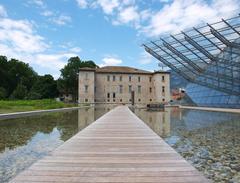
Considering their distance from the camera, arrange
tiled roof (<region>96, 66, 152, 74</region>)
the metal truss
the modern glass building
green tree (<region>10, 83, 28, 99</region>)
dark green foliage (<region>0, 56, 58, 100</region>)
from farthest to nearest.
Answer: dark green foliage (<region>0, 56, 58, 100</region>)
tiled roof (<region>96, 66, 152, 74</region>)
green tree (<region>10, 83, 28, 99</region>)
the modern glass building
the metal truss

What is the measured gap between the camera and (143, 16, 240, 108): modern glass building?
28641 mm

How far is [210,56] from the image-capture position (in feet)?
114

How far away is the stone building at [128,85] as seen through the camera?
6431 cm

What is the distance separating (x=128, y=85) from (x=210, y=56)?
107 feet

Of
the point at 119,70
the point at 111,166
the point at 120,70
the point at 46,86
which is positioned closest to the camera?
the point at 111,166

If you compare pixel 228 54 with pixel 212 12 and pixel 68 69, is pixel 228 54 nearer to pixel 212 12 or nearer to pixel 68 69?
pixel 212 12

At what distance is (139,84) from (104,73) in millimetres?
9024

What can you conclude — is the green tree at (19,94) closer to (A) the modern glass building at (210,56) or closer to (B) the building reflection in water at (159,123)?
(A) the modern glass building at (210,56)

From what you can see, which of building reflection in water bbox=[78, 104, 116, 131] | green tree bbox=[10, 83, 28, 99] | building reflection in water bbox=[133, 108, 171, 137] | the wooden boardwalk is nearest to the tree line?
green tree bbox=[10, 83, 28, 99]

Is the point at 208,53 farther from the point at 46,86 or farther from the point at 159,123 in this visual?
the point at 46,86

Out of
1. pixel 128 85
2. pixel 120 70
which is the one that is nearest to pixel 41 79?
pixel 120 70

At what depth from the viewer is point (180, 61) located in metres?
41.0

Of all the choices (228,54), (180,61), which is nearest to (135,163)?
(228,54)

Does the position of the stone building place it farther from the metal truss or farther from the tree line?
the metal truss
